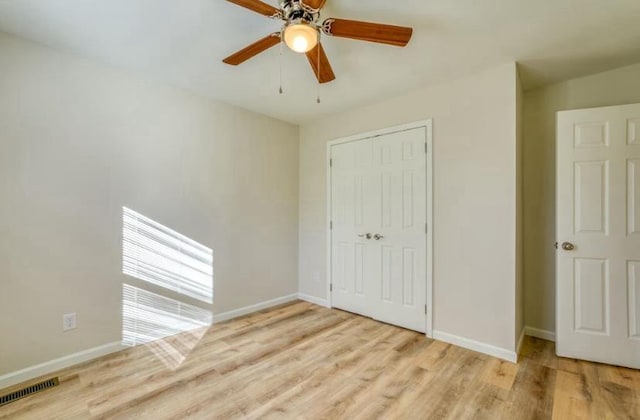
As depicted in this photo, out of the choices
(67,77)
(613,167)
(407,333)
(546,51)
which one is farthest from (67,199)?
(613,167)

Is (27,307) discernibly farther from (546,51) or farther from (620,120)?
(620,120)

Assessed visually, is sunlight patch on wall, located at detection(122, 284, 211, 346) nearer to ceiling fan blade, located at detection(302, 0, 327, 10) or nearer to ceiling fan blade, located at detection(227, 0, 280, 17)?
ceiling fan blade, located at detection(227, 0, 280, 17)

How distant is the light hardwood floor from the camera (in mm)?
1761

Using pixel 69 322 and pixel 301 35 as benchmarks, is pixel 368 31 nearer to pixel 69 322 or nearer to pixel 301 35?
pixel 301 35

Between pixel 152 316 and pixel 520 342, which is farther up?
pixel 152 316

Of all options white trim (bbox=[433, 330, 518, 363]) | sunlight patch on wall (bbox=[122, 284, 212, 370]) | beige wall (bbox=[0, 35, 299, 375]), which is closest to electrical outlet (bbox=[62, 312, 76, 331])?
beige wall (bbox=[0, 35, 299, 375])

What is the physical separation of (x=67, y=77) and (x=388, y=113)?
9.35ft

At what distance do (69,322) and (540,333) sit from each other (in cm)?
414

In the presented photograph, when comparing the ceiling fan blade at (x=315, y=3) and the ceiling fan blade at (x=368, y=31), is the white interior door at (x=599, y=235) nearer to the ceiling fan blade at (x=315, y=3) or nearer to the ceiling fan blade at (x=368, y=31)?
the ceiling fan blade at (x=368, y=31)

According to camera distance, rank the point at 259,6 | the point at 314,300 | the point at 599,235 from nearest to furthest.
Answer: the point at 259,6, the point at 599,235, the point at 314,300

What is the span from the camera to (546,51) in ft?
7.20

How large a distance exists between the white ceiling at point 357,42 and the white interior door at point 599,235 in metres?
0.56

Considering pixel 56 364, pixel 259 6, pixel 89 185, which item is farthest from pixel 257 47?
pixel 56 364

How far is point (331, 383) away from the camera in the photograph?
2.05 meters
